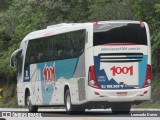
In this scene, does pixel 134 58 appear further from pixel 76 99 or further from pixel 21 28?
pixel 21 28

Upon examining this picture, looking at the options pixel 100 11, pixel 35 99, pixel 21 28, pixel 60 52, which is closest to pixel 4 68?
pixel 21 28

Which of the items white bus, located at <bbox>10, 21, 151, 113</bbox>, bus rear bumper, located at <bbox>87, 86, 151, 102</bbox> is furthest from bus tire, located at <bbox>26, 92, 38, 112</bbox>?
bus rear bumper, located at <bbox>87, 86, 151, 102</bbox>

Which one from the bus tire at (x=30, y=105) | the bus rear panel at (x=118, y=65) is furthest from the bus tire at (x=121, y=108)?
the bus tire at (x=30, y=105)

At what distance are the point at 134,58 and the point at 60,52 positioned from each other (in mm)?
3598

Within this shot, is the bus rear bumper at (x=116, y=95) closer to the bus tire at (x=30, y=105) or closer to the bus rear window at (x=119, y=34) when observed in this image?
the bus rear window at (x=119, y=34)

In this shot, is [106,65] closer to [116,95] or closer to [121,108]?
[116,95]

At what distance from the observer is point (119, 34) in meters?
23.4

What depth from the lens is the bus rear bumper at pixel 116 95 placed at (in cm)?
2309

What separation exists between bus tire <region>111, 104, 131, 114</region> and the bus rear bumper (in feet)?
3.53

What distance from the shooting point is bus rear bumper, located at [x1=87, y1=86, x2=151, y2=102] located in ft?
75.8

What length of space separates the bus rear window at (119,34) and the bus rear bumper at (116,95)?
175 cm

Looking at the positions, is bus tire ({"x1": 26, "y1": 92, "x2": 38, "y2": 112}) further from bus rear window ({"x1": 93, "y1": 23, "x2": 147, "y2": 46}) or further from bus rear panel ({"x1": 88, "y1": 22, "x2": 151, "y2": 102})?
bus rear window ({"x1": 93, "y1": 23, "x2": 147, "y2": 46})

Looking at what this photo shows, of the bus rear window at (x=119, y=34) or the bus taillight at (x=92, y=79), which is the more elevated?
the bus rear window at (x=119, y=34)

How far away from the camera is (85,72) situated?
76.3ft
